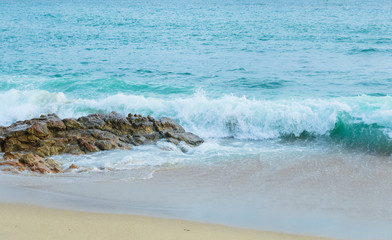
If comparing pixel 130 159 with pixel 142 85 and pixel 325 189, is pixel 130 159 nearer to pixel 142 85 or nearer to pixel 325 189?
pixel 325 189

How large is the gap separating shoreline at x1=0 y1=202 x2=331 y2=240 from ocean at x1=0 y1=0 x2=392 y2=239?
0.96 feet

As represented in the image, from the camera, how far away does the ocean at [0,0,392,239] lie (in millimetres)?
6297

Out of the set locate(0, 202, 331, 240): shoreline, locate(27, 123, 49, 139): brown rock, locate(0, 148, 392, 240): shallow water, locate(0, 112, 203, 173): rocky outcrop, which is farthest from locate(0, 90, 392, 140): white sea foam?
locate(0, 202, 331, 240): shoreline

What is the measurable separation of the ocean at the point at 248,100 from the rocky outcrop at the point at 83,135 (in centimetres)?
33

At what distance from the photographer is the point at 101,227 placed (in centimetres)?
462

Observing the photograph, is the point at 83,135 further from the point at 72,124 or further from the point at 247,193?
the point at 247,193

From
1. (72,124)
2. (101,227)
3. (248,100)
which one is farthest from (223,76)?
(101,227)

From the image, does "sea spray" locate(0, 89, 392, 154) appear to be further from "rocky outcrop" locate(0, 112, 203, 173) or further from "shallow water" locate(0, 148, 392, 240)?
"shallow water" locate(0, 148, 392, 240)

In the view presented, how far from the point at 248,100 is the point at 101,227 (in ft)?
22.8

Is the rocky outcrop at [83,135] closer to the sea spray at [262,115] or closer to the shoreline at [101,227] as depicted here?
the sea spray at [262,115]

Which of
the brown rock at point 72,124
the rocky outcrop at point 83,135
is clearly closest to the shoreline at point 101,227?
the rocky outcrop at point 83,135

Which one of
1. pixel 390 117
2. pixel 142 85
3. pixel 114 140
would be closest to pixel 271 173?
pixel 114 140

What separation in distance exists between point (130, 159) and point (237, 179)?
189cm

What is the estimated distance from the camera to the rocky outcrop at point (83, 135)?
794 centimetres
